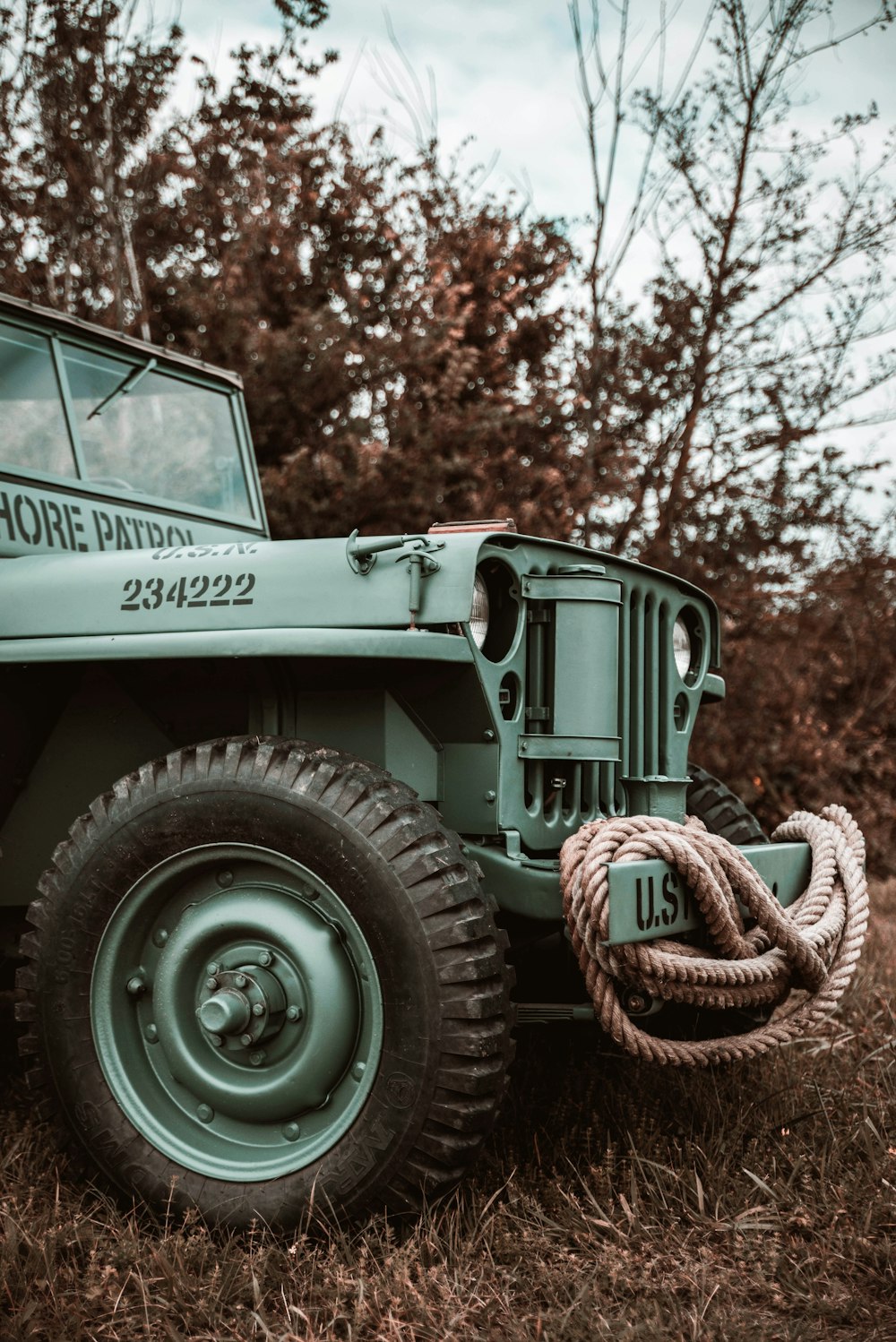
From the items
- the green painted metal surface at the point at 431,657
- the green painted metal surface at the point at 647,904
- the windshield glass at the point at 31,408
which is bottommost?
the green painted metal surface at the point at 647,904

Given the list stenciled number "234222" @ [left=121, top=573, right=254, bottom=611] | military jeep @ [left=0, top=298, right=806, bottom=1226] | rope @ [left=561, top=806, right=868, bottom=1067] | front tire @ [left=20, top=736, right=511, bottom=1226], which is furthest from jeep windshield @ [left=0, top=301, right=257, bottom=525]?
rope @ [left=561, top=806, right=868, bottom=1067]

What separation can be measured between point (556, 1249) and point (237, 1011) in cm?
73

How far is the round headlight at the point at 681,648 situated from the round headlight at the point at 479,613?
2.39 ft

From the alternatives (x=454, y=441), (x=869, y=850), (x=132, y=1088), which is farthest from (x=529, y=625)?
(x=869, y=850)

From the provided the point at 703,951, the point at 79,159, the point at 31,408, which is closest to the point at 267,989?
the point at 703,951

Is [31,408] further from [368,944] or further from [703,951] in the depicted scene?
[703,951]

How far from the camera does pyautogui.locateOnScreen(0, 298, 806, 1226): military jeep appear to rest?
2229 mm

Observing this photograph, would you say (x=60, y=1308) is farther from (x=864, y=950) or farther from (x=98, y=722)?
(x=864, y=950)

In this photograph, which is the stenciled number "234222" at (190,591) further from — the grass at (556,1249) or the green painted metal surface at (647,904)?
the grass at (556,1249)

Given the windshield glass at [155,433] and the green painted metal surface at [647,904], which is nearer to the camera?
the green painted metal surface at [647,904]

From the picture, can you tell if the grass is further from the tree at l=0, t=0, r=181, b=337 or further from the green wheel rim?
the tree at l=0, t=0, r=181, b=337

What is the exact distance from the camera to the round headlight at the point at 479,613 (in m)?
2.49

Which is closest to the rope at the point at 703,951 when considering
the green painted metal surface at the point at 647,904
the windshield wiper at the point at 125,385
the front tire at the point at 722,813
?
the green painted metal surface at the point at 647,904

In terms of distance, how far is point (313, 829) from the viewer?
7.56 feet
